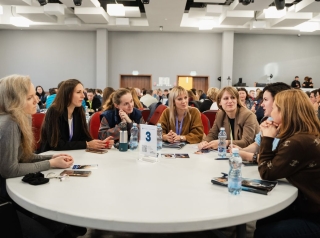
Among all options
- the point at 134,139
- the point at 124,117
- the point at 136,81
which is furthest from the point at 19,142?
the point at 136,81

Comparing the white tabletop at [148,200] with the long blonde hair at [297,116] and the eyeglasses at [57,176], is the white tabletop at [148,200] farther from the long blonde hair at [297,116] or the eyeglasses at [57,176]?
the long blonde hair at [297,116]

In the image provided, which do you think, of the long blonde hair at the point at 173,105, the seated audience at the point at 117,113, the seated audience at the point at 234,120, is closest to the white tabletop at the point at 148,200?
the seated audience at the point at 234,120

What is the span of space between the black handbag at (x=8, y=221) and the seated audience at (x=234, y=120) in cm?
203

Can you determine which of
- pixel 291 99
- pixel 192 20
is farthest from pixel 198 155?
pixel 192 20

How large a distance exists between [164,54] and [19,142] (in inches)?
503

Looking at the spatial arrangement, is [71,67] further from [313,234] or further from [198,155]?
[313,234]

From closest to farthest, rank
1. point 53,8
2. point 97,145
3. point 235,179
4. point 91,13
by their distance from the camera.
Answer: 1. point 235,179
2. point 97,145
3. point 53,8
4. point 91,13

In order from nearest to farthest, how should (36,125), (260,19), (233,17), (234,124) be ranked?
(234,124) < (36,125) < (233,17) < (260,19)

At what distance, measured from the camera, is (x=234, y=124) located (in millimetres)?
3092

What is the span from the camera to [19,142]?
1814mm

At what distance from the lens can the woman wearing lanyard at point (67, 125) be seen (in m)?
2.68

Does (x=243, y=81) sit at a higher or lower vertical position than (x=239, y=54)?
lower

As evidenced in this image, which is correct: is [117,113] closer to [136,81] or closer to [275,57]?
[136,81]

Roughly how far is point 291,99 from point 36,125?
2.67 metres
